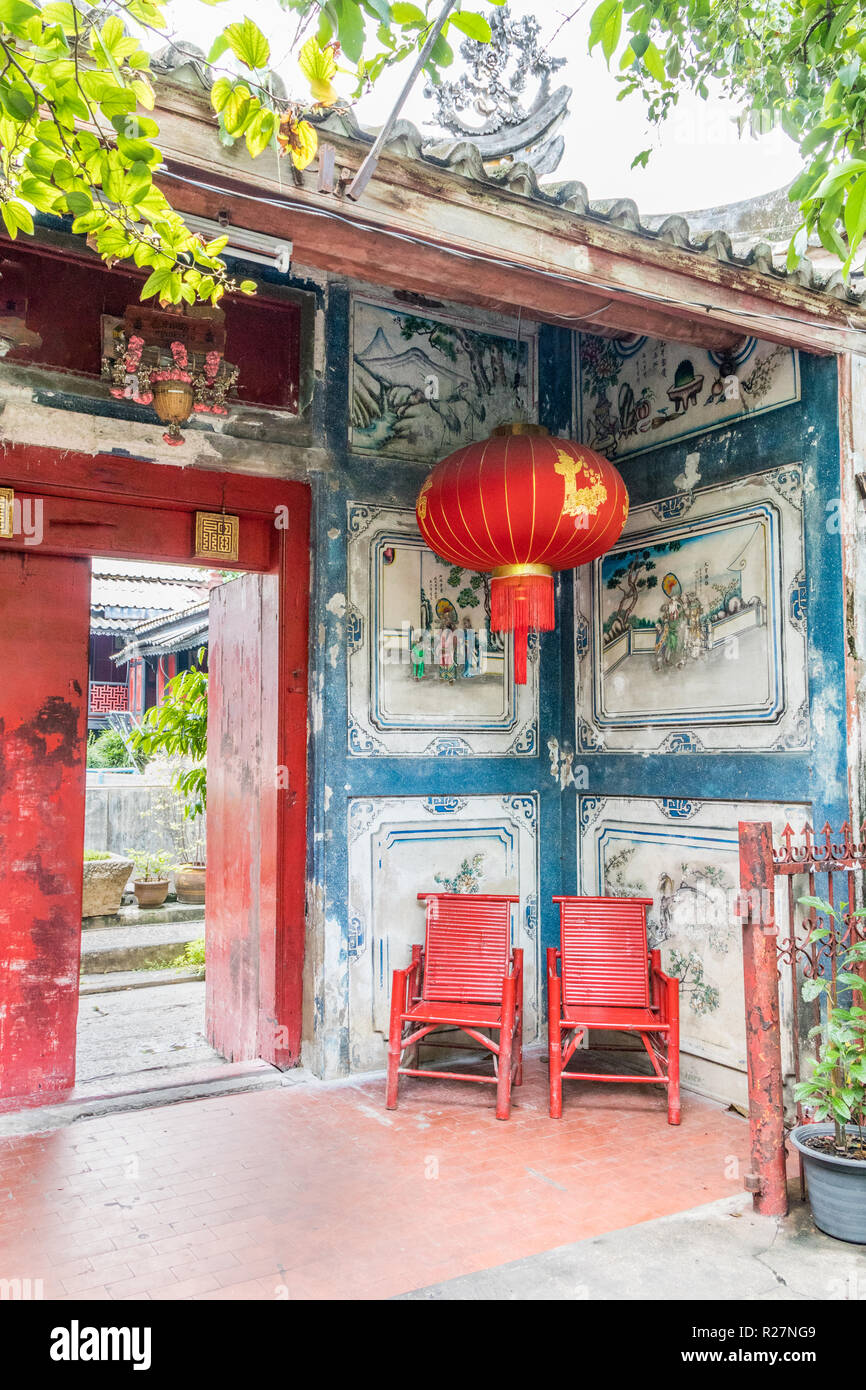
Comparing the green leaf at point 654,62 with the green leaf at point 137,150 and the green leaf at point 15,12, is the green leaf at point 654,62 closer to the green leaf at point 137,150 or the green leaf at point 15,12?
the green leaf at point 137,150

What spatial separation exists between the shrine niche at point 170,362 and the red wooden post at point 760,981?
120 inches

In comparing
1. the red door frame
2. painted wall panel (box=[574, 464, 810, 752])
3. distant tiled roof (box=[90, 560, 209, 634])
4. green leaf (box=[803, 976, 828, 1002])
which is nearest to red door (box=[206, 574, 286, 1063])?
the red door frame

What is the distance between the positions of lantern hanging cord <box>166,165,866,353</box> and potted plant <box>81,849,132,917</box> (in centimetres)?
717

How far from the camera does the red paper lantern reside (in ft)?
12.9

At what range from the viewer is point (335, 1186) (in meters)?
3.54

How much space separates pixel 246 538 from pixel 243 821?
1571 mm

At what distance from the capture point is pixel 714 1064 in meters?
4.57

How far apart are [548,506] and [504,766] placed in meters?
1.84

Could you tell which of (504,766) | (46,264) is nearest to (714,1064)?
(504,766)

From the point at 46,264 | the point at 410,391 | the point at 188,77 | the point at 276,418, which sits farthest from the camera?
the point at 410,391

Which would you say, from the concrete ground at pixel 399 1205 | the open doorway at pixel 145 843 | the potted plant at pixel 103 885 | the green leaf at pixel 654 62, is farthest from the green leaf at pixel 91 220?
the potted plant at pixel 103 885

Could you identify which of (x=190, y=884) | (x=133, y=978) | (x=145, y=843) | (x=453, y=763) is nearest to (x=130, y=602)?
(x=145, y=843)

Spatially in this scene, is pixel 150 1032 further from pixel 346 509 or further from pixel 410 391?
pixel 410 391
